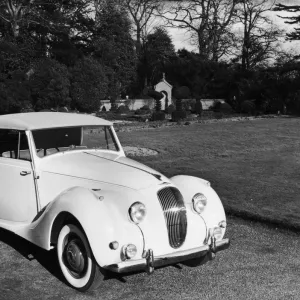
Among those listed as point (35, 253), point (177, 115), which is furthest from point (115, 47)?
point (35, 253)

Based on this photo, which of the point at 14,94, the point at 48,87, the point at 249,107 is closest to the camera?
the point at 14,94

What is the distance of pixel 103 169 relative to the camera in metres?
4.64

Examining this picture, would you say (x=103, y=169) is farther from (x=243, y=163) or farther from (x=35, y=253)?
(x=243, y=163)

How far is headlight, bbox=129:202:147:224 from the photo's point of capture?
4.02 metres

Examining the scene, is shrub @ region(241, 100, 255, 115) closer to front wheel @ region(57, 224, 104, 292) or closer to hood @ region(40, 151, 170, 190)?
hood @ region(40, 151, 170, 190)

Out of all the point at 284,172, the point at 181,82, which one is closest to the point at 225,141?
the point at 284,172

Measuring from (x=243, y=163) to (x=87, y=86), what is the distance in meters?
20.8

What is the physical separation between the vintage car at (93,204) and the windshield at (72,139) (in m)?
0.01

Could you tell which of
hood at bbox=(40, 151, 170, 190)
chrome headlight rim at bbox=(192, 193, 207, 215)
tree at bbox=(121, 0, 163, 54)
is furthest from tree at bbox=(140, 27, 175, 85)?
chrome headlight rim at bbox=(192, 193, 207, 215)

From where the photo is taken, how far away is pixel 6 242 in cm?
555

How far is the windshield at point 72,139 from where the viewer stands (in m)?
5.11

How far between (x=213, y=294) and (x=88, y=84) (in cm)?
2760

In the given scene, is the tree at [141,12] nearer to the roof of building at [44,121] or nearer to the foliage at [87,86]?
the foliage at [87,86]

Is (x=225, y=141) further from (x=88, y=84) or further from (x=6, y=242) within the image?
(x=88, y=84)
